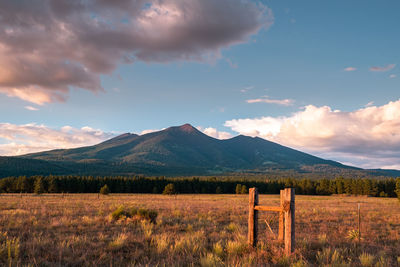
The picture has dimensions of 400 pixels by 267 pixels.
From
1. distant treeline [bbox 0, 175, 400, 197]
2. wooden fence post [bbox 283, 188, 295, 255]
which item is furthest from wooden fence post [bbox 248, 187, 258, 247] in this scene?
distant treeline [bbox 0, 175, 400, 197]

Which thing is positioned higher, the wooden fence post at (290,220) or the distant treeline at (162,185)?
the wooden fence post at (290,220)

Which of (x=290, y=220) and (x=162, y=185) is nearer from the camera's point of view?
(x=290, y=220)

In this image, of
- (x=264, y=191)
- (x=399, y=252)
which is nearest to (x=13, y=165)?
(x=264, y=191)

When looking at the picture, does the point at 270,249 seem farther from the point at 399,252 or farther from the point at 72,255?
the point at 72,255

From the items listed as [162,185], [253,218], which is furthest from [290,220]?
[162,185]

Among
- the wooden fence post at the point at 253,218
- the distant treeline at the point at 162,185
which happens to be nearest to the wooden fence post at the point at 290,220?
the wooden fence post at the point at 253,218

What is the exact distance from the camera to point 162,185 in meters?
90.2

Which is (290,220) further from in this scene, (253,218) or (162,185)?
(162,185)

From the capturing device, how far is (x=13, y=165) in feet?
571

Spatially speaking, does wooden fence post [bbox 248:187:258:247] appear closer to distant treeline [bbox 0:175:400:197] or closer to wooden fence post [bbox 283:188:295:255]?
wooden fence post [bbox 283:188:295:255]

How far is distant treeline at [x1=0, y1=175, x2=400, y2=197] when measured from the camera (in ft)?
243

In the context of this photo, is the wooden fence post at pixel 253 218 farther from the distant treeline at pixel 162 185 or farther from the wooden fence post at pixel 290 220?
the distant treeline at pixel 162 185

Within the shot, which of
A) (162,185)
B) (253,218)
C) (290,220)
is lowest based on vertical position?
(162,185)

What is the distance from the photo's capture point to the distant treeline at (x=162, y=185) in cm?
7419
